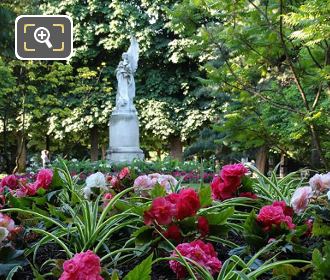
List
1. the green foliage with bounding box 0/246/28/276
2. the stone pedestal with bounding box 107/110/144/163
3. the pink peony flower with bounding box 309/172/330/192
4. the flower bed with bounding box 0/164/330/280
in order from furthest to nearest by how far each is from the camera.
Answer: the stone pedestal with bounding box 107/110/144/163 → the pink peony flower with bounding box 309/172/330/192 → the green foliage with bounding box 0/246/28/276 → the flower bed with bounding box 0/164/330/280

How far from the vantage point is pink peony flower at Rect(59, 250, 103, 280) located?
940 millimetres

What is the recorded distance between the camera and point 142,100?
23.2m

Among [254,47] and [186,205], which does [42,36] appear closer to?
[254,47]

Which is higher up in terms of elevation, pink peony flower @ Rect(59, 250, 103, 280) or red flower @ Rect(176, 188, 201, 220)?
red flower @ Rect(176, 188, 201, 220)

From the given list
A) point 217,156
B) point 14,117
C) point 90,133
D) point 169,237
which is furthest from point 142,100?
point 169,237

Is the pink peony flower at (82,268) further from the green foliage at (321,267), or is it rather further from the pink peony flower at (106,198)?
the pink peony flower at (106,198)

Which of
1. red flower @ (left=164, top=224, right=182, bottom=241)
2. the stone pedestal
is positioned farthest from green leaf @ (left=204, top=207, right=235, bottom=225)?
the stone pedestal

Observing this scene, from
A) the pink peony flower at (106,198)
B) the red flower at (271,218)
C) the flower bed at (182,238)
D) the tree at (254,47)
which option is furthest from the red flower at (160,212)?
the tree at (254,47)

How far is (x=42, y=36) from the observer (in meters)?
6.03

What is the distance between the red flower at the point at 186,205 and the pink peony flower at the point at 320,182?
0.51 meters

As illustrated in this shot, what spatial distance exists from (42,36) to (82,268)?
18.0ft

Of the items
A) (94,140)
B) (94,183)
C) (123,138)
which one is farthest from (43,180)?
(94,140)

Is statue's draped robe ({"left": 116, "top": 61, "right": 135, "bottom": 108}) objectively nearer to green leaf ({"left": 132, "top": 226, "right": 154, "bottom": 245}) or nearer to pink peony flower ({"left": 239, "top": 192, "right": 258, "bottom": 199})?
pink peony flower ({"left": 239, "top": 192, "right": 258, "bottom": 199})

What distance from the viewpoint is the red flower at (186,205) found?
4.40 ft
